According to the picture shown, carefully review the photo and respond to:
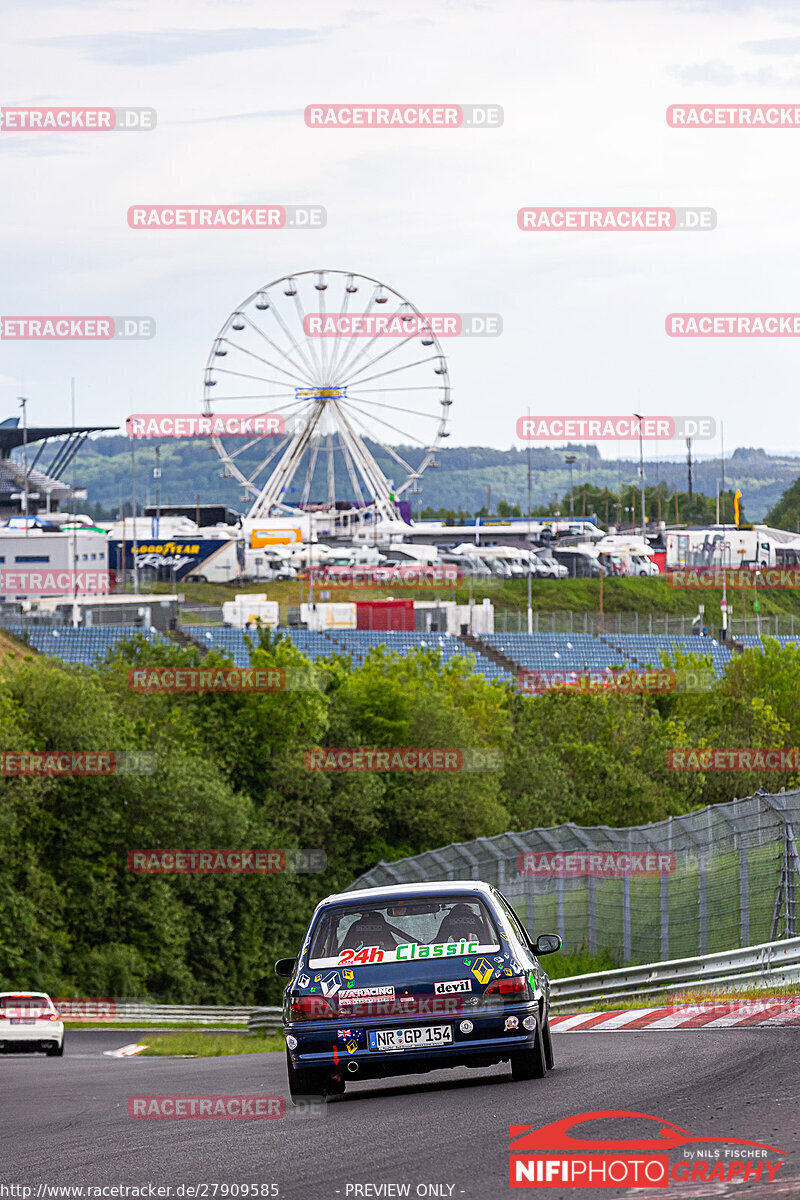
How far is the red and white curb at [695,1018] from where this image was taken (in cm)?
1232

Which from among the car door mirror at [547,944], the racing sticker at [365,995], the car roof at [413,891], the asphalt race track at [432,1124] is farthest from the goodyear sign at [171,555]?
the racing sticker at [365,995]

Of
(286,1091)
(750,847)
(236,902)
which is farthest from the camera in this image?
(236,902)

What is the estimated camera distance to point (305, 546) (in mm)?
128750

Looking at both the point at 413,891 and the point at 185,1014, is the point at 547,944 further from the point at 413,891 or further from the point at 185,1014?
the point at 185,1014

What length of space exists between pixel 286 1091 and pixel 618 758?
47640 mm

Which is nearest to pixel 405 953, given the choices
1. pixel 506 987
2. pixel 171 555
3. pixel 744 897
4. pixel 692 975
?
pixel 506 987

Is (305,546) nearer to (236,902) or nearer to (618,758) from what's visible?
(618,758)

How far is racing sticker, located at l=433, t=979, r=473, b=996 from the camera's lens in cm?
922

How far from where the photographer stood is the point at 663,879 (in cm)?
1831

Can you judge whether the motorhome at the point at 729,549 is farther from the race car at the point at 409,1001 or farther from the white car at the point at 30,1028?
the race car at the point at 409,1001

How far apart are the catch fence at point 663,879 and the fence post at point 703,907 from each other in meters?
0.01

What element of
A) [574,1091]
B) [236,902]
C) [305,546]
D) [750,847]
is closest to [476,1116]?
[574,1091]

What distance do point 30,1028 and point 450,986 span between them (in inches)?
504

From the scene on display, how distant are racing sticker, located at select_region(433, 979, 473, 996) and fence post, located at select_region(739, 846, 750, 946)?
7456mm
